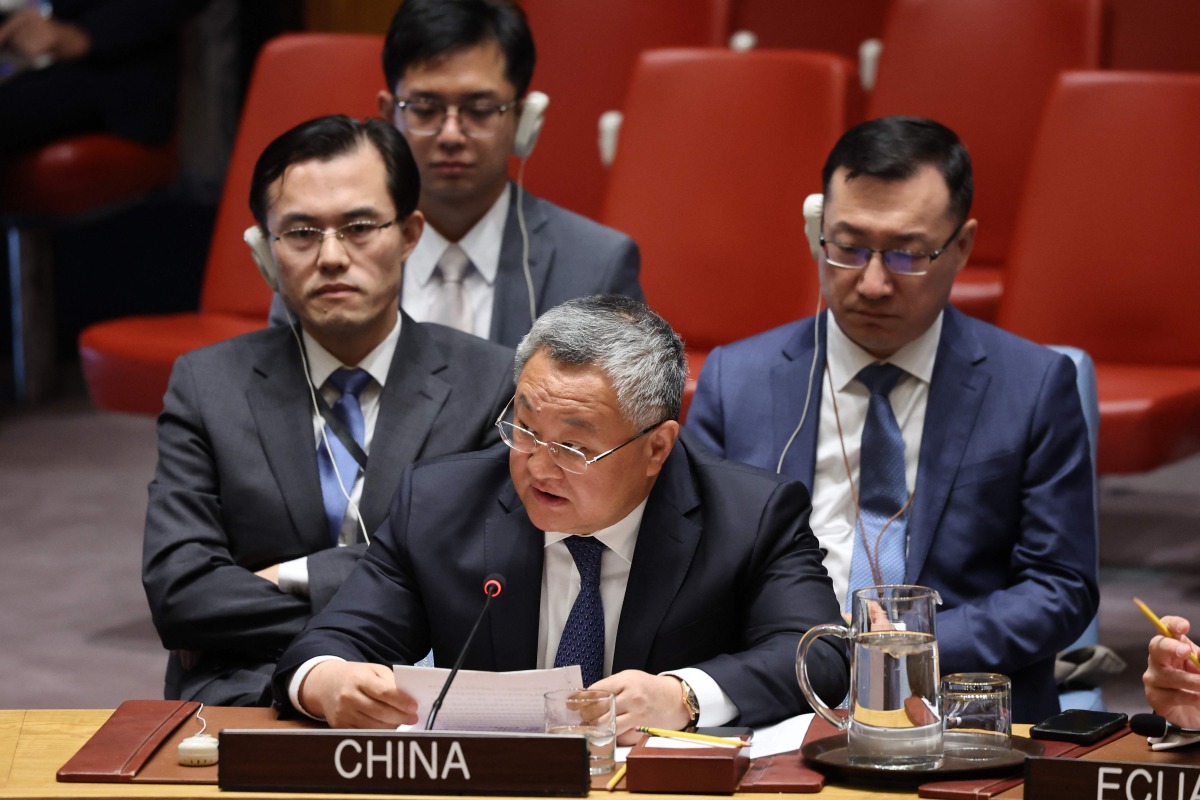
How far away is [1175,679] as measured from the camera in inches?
67.3

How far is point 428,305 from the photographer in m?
3.14

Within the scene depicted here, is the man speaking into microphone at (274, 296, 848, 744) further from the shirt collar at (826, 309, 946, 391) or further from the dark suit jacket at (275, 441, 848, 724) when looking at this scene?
the shirt collar at (826, 309, 946, 391)


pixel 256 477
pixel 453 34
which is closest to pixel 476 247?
pixel 453 34

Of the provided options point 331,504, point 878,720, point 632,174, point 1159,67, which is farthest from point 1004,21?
point 878,720

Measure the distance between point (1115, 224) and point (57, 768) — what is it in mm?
2544

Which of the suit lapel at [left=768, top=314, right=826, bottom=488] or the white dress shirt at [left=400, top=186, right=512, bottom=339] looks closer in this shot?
the suit lapel at [left=768, top=314, right=826, bottom=488]

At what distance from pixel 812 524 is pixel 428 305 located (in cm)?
96

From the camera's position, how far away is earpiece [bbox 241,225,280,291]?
2508mm

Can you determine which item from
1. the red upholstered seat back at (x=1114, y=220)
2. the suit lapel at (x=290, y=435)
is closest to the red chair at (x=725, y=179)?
the red upholstered seat back at (x=1114, y=220)

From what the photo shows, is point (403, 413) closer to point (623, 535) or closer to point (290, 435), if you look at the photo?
point (290, 435)

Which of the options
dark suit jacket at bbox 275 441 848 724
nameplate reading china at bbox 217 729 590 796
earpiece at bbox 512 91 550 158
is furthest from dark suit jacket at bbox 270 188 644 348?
nameplate reading china at bbox 217 729 590 796

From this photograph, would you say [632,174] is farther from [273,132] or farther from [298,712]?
[298,712]

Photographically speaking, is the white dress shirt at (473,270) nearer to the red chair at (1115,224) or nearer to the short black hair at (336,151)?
the short black hair at (336,151)

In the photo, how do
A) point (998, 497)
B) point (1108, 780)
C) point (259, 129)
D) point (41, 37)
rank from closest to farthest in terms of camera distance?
1. point (1108, 780)
2. point (998, 497)
3. point (259, 129)
4. point (41, 37)
